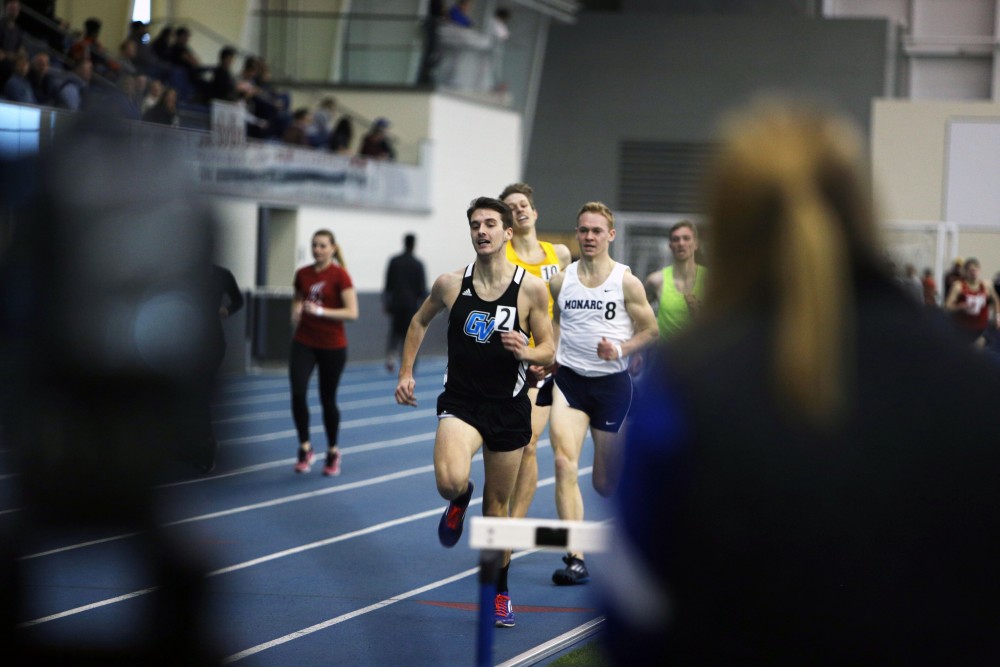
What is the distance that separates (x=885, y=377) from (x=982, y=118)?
41044 mm

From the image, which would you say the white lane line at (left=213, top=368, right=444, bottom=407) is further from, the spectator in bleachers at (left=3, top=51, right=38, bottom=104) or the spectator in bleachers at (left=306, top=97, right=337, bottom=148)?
the spectator in bleachers at (left=306, top=97, right=337, bottom=148)

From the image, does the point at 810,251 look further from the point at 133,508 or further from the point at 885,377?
the point at 133,508

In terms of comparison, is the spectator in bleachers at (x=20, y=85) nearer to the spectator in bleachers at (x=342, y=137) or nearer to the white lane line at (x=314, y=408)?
the white lane line at (x=314, y=408)

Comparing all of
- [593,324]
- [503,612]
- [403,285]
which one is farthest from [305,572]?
[403,285]

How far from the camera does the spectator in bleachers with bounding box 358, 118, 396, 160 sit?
26984 mm

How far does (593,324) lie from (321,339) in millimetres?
4317

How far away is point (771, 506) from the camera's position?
2.27 metres

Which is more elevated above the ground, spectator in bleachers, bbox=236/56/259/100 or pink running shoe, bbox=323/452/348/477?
spectator in bleachers, bbox=236/56/259/100

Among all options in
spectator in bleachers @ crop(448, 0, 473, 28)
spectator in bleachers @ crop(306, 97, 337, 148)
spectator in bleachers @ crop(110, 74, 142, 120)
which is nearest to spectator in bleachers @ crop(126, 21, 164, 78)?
spectator in bleachers @ crop(110, 74, 142, 120)

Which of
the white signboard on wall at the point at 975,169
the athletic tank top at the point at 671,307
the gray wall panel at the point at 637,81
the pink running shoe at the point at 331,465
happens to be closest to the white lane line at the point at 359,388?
the pink running shoe at the point at 331,465

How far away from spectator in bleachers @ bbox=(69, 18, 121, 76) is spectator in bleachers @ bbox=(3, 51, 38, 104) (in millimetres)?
2398

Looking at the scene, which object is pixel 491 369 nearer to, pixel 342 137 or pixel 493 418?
pixel 493 418

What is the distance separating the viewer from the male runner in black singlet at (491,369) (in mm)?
7281

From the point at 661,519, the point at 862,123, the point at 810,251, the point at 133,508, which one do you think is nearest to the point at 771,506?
the point at 661,519
